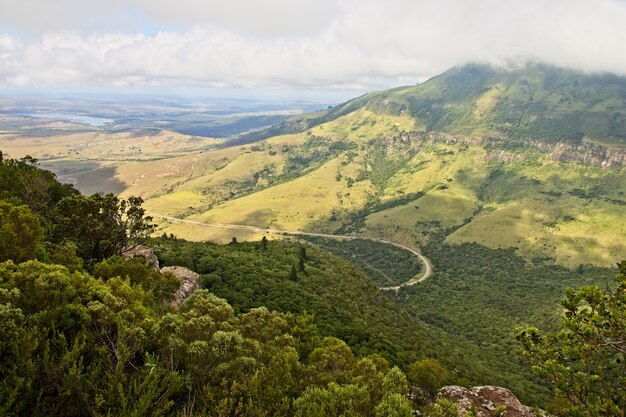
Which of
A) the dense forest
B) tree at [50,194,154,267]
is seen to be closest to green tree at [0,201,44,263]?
the dense forest

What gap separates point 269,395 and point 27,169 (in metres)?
96.0

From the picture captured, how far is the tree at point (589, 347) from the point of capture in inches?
992

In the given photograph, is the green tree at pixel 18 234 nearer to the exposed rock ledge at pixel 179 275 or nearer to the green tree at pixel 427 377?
the exposed rock ledge at pixel 179 275

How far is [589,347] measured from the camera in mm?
25344

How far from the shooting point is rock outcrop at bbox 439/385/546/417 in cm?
4357

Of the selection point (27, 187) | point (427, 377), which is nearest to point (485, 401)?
point (427, 377)

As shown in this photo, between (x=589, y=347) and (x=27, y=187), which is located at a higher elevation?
(x=589, y=347)

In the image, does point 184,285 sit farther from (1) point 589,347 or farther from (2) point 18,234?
(1) point 589,347

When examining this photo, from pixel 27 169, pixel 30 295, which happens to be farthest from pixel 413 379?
pixel 27 169

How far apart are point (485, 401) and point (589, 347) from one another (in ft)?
80.1

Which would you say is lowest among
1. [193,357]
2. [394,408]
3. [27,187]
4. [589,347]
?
[394,408]

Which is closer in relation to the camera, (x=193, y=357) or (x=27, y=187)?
(x=193, y=357)

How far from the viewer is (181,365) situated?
31172 mm

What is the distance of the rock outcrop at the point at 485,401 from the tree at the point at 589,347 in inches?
701
